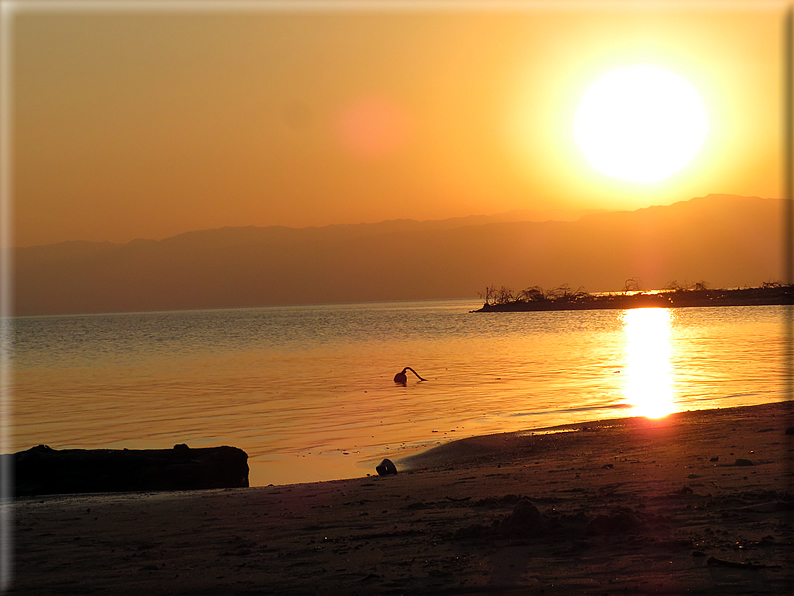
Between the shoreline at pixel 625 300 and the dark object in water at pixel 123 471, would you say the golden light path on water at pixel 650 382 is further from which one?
the shoreline at pixel 625 300

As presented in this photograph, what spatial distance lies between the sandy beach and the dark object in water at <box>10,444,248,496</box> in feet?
3.25

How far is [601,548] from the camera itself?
21.0ft

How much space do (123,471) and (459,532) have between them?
27.4 ft

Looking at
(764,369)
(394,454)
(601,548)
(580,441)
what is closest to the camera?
(601,548)

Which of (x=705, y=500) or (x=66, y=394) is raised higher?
(x=705, y=500)

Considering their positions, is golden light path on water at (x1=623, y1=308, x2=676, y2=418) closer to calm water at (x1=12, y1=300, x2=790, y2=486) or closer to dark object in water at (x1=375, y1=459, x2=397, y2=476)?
calm water at (x1=12, y1=300, x2=790, y2=486)

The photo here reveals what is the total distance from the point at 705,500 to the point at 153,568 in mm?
6082

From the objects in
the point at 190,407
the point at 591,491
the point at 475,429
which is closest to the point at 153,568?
the point at 591,491

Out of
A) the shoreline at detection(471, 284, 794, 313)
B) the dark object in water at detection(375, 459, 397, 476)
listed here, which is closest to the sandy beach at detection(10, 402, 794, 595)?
the dark object in water at detection(375, 459, 397, 476)

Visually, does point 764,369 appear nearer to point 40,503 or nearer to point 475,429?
point 475,429

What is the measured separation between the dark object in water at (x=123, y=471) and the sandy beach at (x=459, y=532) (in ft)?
3.25

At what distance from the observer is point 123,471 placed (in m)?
12.9

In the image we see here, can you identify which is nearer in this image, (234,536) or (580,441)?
(234,536)

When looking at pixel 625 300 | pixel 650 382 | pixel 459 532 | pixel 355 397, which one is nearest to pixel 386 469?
pixel 459 532
